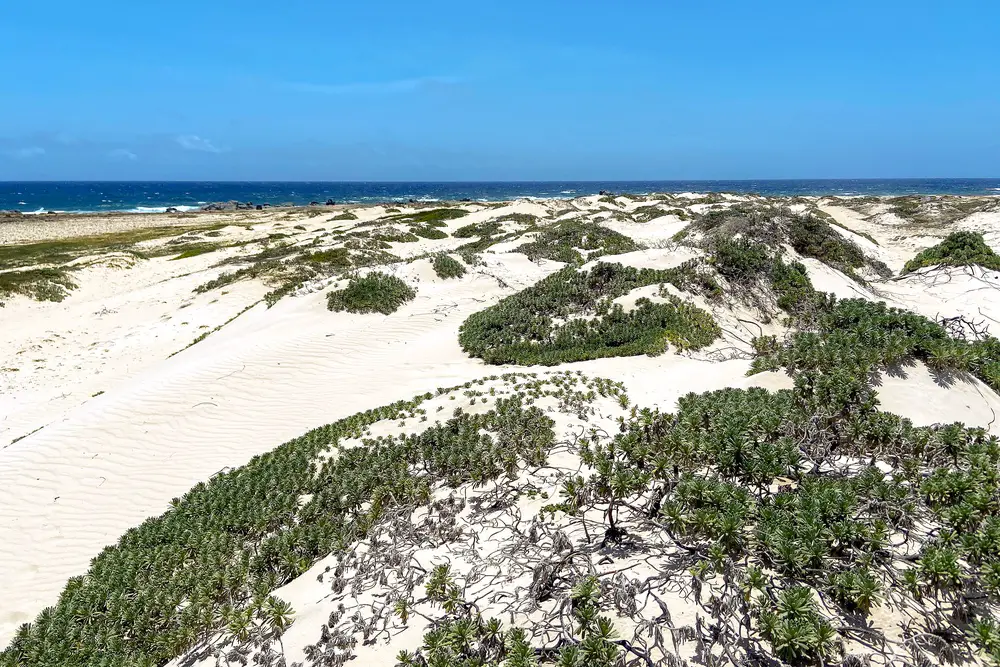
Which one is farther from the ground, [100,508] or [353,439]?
[353,439]

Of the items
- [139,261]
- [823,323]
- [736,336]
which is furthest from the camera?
[139,261]

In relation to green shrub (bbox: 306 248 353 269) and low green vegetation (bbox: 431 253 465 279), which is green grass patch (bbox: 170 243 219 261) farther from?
low green vegetation (bbox: 431 253 465 279)

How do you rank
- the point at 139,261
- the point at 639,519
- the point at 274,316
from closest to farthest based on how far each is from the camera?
1. the point at 639,519
2. the point at 274,316
3. the point at 139,261

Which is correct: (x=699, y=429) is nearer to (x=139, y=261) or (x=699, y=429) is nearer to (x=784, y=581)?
(x=784, y=581)

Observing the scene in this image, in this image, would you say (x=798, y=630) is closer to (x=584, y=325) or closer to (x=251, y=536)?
(x=251, y=536)

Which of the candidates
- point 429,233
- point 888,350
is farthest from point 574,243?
point 888,350

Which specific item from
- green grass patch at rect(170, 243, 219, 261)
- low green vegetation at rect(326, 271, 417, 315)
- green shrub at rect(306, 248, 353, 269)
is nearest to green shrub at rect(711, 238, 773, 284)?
low green vegetation at rect(326, 271, 417, 315)

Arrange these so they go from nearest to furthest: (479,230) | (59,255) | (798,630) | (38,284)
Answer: (798,630) < (38,284) < (59,255) < (479,230)

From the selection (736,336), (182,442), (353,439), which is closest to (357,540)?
(353,439)
